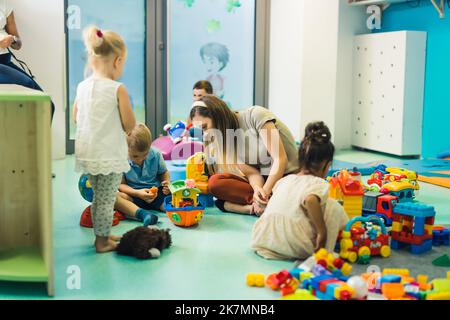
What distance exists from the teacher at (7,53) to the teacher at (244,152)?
1071 millimetres

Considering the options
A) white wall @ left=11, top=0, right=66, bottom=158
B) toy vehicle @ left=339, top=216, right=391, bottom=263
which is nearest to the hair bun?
toy vehicle @ left=339, top=216, right=391, bottom=263

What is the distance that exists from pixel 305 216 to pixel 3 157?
4.18ft

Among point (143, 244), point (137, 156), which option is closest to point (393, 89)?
point (137, 156)

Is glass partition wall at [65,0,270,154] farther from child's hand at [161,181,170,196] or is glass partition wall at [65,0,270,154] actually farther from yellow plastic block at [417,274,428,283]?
yellow plastic block at [417,274,428,283]

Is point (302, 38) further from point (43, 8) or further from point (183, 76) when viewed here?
point (43, 8)

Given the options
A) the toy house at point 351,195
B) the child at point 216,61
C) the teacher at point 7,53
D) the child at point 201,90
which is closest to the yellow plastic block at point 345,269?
the toy house at point 351,195

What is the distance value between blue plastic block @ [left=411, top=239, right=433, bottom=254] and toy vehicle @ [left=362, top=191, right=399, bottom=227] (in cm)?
38

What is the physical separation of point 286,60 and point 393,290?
4.28 m

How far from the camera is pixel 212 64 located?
21.0ft

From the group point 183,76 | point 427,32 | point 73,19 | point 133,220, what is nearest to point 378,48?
point 427,32

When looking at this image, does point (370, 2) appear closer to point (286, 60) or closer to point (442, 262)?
point (286, 60)

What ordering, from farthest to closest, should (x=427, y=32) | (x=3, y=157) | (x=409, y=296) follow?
(x=427, y=32)
(x=3, y=157)
(x=409, y=296)

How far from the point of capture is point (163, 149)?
16.2 feet

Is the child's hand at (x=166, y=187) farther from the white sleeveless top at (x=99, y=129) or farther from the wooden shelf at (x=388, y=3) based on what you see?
the wooden shelf at (x=388, y=3)
